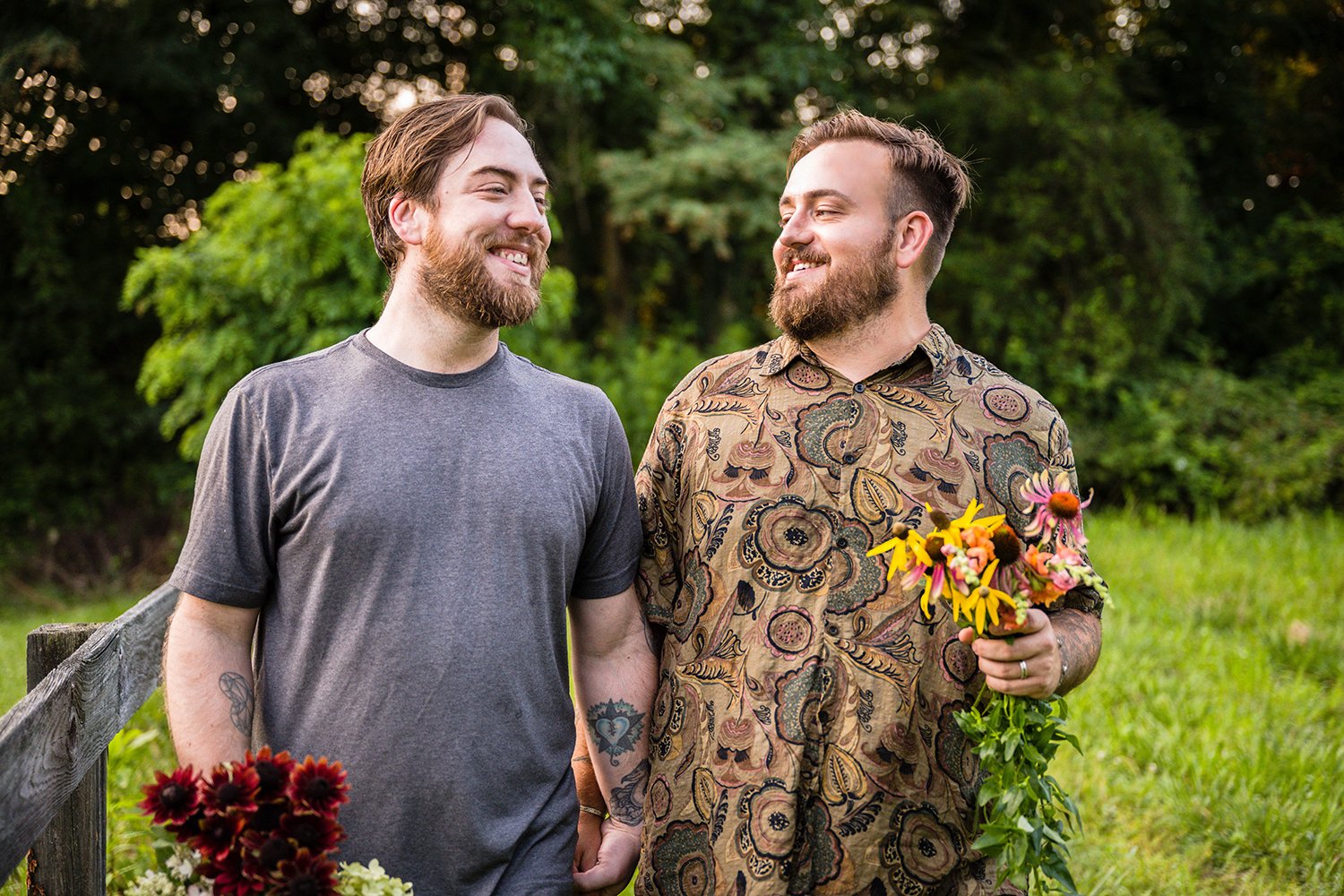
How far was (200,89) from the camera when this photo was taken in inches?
415

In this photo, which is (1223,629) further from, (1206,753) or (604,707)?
(604,707)

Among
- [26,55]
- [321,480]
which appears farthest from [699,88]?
[321,480]

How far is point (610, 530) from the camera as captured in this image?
244 centimetres

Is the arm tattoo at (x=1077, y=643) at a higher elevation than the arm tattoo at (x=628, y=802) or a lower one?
higher

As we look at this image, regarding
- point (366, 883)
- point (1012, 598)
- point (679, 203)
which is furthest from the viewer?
point (679, 203)

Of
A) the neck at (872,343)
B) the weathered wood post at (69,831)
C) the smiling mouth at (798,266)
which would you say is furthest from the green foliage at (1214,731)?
the weathered wood post at (69,831)

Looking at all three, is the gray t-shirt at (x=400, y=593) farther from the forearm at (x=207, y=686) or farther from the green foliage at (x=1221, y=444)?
the green foliage at (x=1221, y=444)

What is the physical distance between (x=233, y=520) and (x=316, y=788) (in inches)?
27.4

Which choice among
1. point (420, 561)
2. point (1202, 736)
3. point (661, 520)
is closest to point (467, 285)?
point (420, 561)

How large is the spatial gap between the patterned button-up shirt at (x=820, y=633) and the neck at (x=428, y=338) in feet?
2.00

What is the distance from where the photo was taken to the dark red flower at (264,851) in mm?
1474

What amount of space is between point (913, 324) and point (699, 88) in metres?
8.59

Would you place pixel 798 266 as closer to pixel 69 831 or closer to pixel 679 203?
pixel 69 831

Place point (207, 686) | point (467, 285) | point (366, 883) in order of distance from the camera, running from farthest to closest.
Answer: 1. point (467, 285)
2. point (207, 686)
3. point (366, 883)
